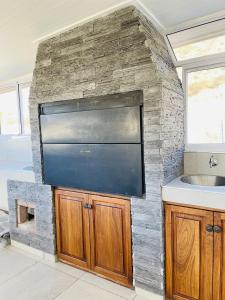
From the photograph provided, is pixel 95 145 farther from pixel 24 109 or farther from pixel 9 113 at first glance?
pixel 9 113

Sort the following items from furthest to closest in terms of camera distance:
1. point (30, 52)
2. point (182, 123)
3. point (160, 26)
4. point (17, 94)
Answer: point (17, 94) → point (30, 52) → point (182, 123) → point (160, 26)

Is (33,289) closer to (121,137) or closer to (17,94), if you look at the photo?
(121,137)

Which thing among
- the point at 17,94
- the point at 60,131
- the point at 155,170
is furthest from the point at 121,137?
the point at 17,94

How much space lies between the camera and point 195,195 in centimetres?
156

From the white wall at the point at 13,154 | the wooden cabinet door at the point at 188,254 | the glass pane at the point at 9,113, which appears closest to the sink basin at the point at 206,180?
the wooden cabinet door at the point at 188,254

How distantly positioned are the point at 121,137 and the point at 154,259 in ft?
3.20

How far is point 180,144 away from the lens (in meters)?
2.08

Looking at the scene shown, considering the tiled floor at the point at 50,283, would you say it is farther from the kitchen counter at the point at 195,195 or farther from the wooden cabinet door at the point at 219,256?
the kitchen counter at the point at 195,195

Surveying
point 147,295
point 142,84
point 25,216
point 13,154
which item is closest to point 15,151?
point 13,154

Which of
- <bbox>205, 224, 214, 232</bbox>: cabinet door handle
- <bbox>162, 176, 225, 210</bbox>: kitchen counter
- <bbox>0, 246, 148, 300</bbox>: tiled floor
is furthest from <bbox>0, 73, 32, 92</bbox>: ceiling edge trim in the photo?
<bbox>205, 224, 214, 232</bbox>: cabinet door handle

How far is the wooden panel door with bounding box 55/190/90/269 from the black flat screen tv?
6.1 inches

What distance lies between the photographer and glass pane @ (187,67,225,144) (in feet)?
6.93

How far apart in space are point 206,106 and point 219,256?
1.32 m

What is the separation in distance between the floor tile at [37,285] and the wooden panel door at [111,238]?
325 millimetres
